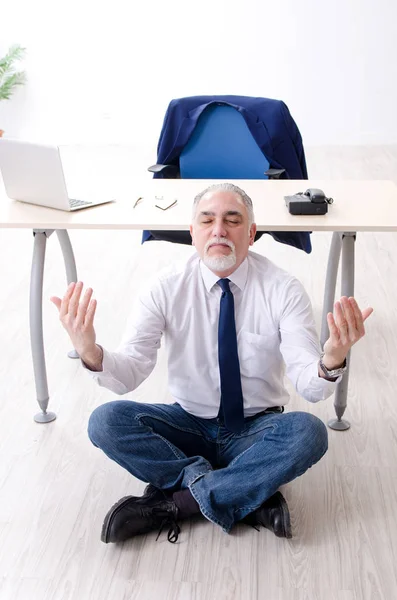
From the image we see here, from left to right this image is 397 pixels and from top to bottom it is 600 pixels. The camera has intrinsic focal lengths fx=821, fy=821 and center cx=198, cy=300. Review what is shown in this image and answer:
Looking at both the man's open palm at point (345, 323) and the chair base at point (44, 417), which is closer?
the man's open palm at point (345, 323)

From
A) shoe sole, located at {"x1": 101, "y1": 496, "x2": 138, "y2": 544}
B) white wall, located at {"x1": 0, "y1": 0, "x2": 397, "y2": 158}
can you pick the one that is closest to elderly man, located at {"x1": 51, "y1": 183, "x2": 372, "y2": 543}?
shoe sole, located at {"x1": 101, "y1": 496, "x2": 138, "y2": 544}

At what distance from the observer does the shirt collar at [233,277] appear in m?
2.32

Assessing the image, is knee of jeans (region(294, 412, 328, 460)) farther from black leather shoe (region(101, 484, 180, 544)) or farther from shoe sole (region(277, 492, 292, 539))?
black leather shoe (region(101, 484, 180, 544))

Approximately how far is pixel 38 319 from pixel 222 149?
1280mm

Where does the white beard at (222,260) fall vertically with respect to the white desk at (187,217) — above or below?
above

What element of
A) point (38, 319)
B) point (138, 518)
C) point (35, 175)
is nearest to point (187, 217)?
point (35, 175)

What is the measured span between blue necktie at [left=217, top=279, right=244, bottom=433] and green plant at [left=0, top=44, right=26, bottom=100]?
5163 millimetres

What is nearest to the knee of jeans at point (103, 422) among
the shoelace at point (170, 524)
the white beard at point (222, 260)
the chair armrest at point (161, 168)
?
the shoelace at point (170, 524)

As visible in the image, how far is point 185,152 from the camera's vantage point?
3586 millimetres

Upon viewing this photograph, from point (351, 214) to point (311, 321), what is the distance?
0.51 m

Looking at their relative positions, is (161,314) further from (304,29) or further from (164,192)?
(304,29)

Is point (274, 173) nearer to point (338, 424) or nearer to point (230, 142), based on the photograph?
point (230, 142)

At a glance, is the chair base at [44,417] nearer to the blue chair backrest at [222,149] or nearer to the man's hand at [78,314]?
the man's hand at [78,314]

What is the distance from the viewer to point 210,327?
7.71 ft
